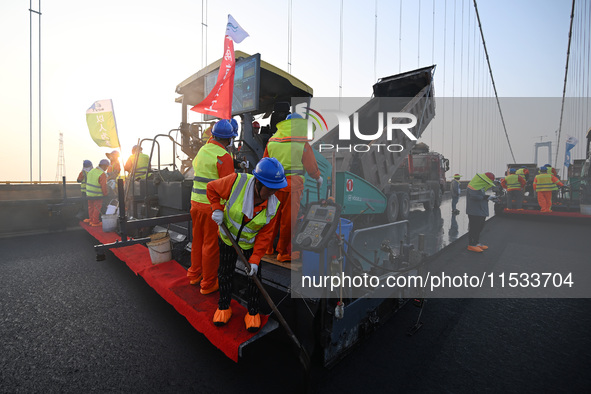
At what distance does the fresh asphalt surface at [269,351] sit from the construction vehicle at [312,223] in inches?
10.6

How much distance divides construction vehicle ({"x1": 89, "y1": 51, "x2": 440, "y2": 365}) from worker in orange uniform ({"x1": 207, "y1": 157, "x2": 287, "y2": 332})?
0.29 m

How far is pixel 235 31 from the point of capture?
4.16m

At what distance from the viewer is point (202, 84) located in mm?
5008

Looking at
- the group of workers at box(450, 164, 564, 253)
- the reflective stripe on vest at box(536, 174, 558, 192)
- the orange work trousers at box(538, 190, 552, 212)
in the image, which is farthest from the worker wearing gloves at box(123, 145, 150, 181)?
the orange work trousers at box(538, 190, 552, 212)

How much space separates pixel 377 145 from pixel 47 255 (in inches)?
281

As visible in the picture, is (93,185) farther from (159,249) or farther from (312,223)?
(312,223)

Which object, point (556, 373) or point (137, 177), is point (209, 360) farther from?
point (137, 177)

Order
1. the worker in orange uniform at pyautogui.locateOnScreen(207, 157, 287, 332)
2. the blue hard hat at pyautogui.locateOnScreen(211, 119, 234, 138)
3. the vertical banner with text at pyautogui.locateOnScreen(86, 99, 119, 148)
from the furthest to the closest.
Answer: the vertical banner with text at pyautogui.locateOnScreen(86, 99, 119, 148)
the blue hard hat at pyautogui.locateOnScreen(211, 119, 234, 138)
the worker in orange uniform at pyautogui.locateOnScreen(207, 157, 287, 332)

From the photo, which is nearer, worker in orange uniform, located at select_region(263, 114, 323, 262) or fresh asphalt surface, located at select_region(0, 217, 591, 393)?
fresh asphalt surface, located at select_region(0, 217, 591, 393)

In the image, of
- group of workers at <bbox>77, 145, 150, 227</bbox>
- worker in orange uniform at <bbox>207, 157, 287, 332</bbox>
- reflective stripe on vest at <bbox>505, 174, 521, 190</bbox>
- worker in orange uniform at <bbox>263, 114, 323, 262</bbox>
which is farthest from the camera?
reflective stripe on vest at <bbox>505, 174, 521, 190</bbox>

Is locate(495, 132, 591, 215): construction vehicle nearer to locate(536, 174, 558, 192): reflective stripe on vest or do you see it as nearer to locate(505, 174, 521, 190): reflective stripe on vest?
locate(505, 174, 521, 190): reflective stripe on vest

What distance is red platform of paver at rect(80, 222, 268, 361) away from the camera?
2234 mm

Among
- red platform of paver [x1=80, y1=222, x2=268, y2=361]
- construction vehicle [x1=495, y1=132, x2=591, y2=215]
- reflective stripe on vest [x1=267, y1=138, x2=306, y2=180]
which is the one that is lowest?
red platform of paver [x1=80, y1=222, x2=268, y2=361]

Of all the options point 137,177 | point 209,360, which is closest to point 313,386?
point 209,360
